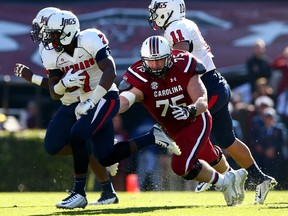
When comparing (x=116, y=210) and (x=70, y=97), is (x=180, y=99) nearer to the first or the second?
(x=116, y=210)

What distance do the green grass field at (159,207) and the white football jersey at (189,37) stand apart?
4.39 feet

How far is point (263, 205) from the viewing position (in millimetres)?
9109

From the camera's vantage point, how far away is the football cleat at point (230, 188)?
8742 millimetres

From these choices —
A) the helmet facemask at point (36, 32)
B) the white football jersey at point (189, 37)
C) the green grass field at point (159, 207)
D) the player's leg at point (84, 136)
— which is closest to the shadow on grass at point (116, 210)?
the green grass field at point (159, 207)

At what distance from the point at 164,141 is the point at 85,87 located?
3.07 feet

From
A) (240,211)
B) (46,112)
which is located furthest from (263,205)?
(46,112)

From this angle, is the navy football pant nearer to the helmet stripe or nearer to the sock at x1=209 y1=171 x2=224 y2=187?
the sock at x1=209 y1=171 x2=224 y2=187

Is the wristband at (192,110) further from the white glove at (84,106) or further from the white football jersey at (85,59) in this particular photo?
the white football jersey at (85,59)

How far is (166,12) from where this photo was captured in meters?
9.73

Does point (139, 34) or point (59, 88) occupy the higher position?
point (59, 88)

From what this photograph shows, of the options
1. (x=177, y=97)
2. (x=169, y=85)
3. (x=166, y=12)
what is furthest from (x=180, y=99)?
(x=166, y=12)

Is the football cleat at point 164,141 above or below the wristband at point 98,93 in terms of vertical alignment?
below

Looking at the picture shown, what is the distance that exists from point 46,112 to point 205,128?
24.8ft

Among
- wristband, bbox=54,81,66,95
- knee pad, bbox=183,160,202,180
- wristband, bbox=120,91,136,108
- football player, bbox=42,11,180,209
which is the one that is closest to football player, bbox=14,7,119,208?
football player, bbox=42,11,180,209
